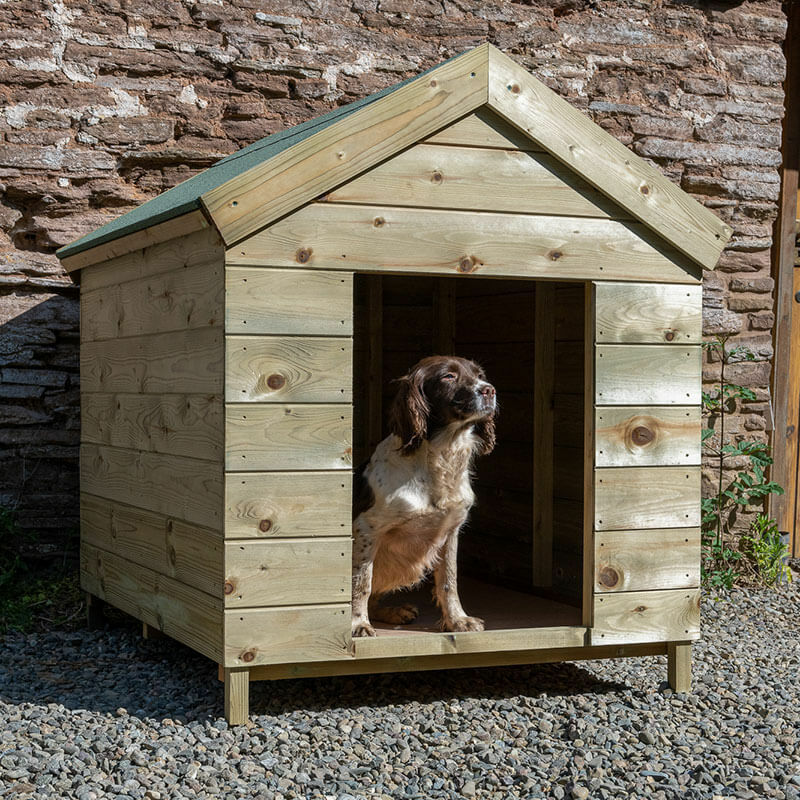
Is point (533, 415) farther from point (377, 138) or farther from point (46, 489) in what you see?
point (46, 489)

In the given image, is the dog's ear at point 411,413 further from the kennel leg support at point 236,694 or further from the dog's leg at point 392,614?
the kennel leg support at point 236,694

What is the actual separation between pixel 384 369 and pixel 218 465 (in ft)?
8.61

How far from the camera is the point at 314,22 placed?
22.1 feet

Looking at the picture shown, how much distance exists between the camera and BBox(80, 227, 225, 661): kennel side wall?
423 centimetres

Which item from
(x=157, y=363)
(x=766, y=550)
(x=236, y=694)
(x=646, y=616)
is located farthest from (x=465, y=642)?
(x=766, y=550)

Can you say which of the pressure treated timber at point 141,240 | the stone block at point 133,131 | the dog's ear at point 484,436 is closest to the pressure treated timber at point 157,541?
the pressure treated timber at point 141,240

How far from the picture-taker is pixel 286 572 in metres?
4.16

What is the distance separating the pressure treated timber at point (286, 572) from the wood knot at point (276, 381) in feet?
1.86

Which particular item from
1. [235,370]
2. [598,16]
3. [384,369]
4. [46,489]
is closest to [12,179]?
[46,489]

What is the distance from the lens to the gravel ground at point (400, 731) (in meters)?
3.67

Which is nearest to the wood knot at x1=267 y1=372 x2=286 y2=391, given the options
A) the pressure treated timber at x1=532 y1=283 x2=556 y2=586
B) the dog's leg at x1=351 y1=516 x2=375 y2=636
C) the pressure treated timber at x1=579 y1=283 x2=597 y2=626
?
the dog's leg at x1=351 y1=516 x2=375 y2=636

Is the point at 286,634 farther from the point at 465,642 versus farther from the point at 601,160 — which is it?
the point at 601,160

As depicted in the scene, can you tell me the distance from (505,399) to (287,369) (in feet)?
7.37

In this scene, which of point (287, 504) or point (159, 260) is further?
point (159, 260)
